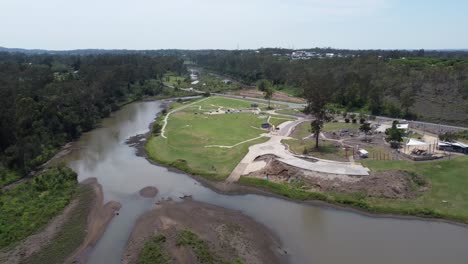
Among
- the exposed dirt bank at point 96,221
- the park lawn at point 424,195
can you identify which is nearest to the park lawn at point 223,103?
the park lawn at point 424,195

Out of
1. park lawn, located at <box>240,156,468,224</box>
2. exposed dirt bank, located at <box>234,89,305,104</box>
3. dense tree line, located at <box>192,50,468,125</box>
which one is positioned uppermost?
dense tree line, located at <box>192,50,468,125</box>

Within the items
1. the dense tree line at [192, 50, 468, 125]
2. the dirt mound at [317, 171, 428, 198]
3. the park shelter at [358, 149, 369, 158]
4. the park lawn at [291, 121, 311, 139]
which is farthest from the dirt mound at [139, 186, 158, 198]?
A: the dense tree line at [192, 50, 468, 125]

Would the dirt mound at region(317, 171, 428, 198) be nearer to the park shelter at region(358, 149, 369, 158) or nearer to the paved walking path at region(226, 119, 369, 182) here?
the paved walking path at region(226, 119, 369, 182)

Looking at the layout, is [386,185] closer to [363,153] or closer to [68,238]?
[363,153]

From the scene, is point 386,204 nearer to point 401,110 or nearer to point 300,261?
point 300,261

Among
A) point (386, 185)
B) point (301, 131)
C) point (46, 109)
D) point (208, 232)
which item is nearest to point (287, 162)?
point (386, 185)

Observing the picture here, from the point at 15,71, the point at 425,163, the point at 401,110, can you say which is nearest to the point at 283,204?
the point at 425,163

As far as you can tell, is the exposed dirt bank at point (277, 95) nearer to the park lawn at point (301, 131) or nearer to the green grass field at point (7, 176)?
the park lawn at point (301, 131)
